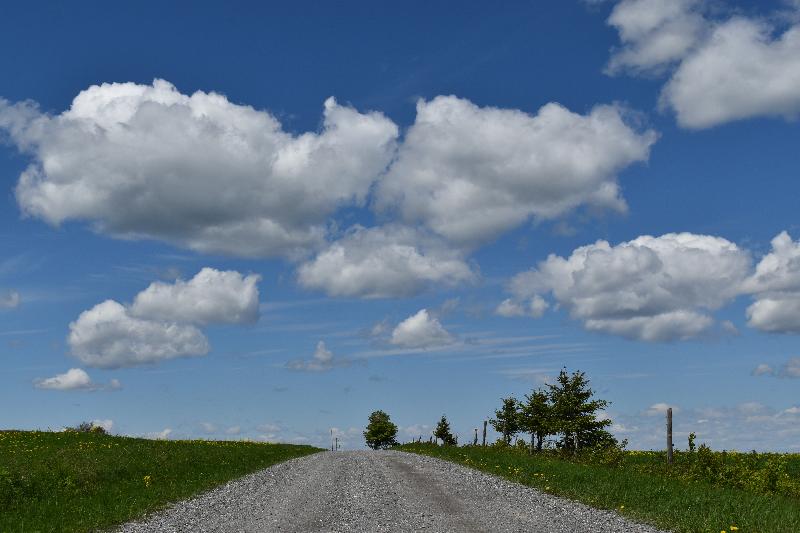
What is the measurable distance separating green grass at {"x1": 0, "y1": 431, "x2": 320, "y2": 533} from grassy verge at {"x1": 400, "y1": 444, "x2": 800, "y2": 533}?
45.9 feet

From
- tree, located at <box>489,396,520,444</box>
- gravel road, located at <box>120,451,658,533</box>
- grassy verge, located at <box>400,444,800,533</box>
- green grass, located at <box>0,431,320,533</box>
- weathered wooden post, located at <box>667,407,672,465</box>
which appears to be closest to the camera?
grassy verge, located at <box>400,444,800,533</box>

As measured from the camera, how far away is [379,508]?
21.1m

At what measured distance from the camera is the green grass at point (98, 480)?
1917 centimetres

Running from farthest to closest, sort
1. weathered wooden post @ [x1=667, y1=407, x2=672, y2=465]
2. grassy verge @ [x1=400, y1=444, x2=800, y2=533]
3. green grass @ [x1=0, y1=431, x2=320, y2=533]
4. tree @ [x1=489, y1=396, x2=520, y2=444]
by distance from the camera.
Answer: tree @ [x1=489, y1=396, x2=520, y2=444], weathered wooden post @ [x1=667, y1=407, x2=672, y2=465], green grass @ [x1=0, y1=431, x2=320, y2=533], grassy verge @ [x1=400, y1=444, x2=800, y2=533]

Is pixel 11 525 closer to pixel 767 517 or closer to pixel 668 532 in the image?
pixel 668 532

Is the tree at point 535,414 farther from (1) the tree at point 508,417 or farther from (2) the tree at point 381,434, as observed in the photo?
(2) the tree at point 381,434

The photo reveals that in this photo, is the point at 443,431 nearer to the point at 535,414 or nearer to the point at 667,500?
the point at 535,414

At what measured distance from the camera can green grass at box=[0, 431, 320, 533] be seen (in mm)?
19172

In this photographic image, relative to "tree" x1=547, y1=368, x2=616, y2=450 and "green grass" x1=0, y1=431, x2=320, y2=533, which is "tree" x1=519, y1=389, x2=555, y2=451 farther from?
"green grass" x1=0, y1=431, x2=320, y2=533

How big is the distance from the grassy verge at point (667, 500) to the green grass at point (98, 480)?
45.9 ft

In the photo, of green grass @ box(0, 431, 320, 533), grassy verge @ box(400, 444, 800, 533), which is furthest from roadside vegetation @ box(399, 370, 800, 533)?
green grass @ box(0, 431, 320, 533)

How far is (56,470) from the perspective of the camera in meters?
27.8

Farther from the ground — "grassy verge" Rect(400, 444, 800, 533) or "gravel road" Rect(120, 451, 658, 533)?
"grassy verge" Rect(400, 444, 800, 533)

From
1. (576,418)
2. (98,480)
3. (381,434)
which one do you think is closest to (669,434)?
(576,418)
